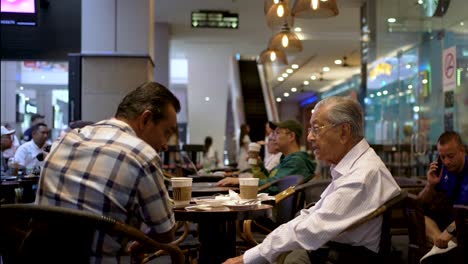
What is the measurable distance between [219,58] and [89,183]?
15.3m

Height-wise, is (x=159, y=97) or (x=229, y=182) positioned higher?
(x=159, y=97)

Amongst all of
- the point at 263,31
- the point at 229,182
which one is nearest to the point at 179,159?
the point at 263,31

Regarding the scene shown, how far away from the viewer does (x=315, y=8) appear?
500 cm

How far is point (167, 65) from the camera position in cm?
1236

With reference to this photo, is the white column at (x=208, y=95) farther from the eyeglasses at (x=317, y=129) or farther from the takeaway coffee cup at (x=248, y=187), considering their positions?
the eyeglasses at (x=317, y=129)

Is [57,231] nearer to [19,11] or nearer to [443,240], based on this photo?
[443,240]

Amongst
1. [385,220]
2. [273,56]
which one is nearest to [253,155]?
[385,220]

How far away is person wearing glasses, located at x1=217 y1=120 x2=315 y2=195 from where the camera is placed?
3.95m

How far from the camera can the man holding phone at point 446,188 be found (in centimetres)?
344

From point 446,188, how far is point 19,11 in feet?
15.8

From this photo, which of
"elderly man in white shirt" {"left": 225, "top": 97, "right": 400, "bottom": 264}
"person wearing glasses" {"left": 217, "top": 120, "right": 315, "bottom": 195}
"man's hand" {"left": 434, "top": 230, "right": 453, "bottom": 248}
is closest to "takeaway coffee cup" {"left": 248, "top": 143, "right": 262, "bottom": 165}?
"person wearing glasses" {"left": 217, "top": 120, "right": 315, "bottom": 195}

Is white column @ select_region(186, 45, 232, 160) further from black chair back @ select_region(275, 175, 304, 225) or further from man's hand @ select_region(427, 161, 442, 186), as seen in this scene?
man's hand @ select_region(427, 161, 442, 186)

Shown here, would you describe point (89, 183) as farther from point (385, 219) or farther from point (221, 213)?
point (385, 219)

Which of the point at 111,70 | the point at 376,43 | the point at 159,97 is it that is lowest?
the point at 159,97
